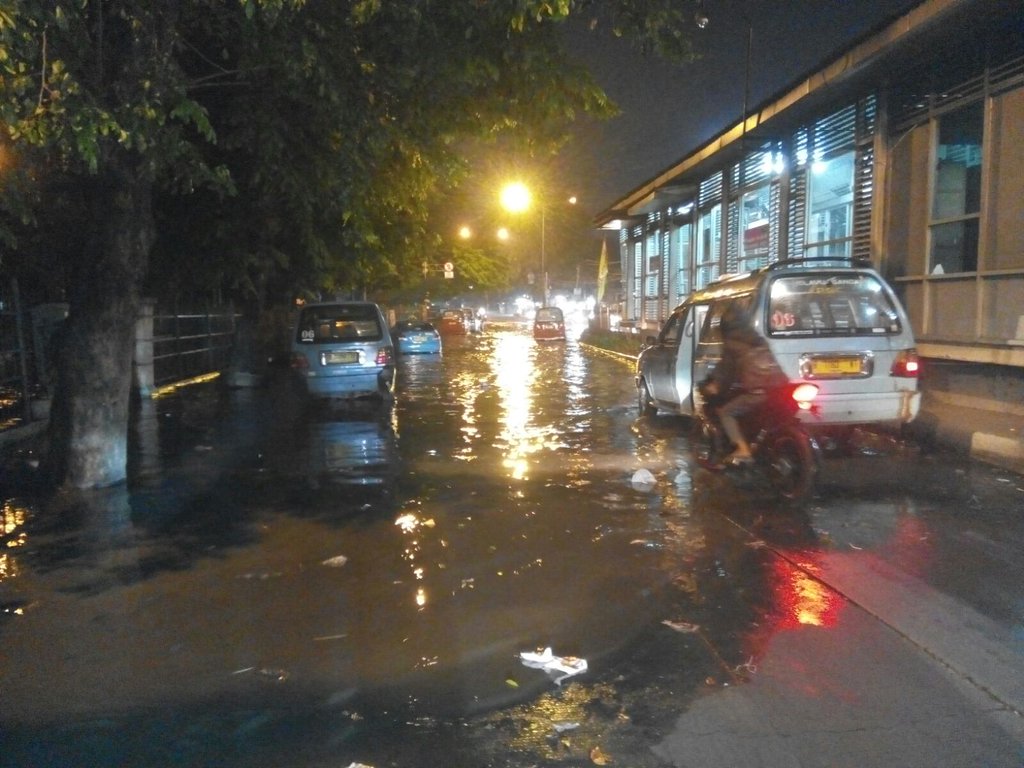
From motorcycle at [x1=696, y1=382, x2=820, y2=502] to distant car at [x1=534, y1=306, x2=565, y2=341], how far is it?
34.6 metres

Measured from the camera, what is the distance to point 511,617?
5.74 m

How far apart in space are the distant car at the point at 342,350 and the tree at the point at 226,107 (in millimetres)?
2417

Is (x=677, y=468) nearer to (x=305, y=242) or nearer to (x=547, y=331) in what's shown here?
(x=305, y=242)

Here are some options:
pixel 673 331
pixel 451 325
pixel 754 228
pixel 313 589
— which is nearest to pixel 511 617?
pixel 313 589

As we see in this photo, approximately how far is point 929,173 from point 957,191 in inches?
24.1

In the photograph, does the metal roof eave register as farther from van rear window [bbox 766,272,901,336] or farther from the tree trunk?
the tree trunk

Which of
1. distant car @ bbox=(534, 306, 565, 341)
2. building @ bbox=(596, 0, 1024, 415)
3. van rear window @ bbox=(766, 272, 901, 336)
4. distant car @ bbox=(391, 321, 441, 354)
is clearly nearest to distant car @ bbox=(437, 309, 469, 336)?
distant car @ bbox=(534, 306, 565, 341)

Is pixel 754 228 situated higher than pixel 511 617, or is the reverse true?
pixel 754 228

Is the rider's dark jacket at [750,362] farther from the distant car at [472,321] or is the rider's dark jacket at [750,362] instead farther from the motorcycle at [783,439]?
the distant car at [472,321]

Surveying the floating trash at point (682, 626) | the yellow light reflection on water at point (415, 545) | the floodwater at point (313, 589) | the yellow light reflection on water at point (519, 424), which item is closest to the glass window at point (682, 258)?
the yellow light reflection on water at point (519, 424)

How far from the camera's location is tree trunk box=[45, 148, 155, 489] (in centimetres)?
916

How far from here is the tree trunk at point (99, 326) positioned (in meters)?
9.16

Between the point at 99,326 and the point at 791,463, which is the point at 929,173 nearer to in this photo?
the point at 791,463

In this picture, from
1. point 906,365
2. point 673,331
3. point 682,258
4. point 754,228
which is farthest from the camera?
point 682,258
